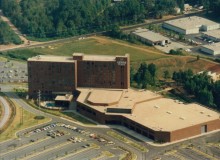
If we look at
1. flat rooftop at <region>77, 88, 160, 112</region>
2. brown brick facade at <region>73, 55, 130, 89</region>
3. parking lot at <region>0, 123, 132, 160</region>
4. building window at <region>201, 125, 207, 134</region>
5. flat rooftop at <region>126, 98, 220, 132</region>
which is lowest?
parking lot at <region>0, 123, 132, 160</region>

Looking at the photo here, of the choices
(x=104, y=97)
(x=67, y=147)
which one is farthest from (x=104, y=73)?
(x=67, y=147)

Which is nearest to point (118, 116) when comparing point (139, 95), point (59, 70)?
point (139, 95)

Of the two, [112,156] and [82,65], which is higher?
[82,65]

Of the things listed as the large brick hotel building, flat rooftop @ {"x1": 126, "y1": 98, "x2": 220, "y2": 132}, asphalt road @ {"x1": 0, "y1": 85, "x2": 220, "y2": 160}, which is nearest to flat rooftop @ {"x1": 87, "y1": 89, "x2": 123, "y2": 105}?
the large brick hotel building

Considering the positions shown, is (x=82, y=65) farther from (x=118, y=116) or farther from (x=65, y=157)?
(x=65, y=157)

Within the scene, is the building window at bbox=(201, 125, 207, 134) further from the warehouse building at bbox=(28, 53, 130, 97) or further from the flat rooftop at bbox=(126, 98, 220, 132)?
the warehouse building at bbox=(28, 53, 130, 97)

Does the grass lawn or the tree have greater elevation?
the tree

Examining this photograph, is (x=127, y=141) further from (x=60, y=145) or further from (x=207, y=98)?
(x=207, y=98)
